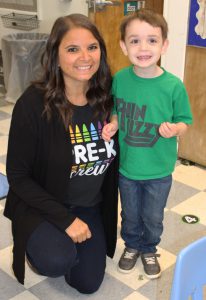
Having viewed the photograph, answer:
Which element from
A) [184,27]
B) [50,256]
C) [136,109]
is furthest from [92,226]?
[184,27]

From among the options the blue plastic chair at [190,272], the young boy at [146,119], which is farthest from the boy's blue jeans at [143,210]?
the blue plastic chair at [190,272]

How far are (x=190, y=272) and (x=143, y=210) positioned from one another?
904 mm

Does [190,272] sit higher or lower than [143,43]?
lower

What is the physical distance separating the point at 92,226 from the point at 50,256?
0.28 metres

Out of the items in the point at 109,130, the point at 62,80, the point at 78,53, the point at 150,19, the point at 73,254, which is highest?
the point at 150,19

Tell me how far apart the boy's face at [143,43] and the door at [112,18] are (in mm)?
1699

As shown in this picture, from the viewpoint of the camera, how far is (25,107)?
148cm

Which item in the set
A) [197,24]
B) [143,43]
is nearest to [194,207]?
[197,24]

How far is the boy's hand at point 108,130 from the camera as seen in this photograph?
1.56 meters

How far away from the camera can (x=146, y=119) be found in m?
1.54

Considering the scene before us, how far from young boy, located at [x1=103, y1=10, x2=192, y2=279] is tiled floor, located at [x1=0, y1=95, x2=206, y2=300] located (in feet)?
0.67

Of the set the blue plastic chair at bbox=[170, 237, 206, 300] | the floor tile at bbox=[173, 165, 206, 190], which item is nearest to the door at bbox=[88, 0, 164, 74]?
the floor tile at bbox=[173, 165, 206, 190]

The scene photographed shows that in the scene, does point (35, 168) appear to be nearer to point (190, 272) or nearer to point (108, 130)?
point (108, 130)

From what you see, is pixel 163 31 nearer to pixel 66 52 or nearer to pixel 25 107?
pixel 66 52
